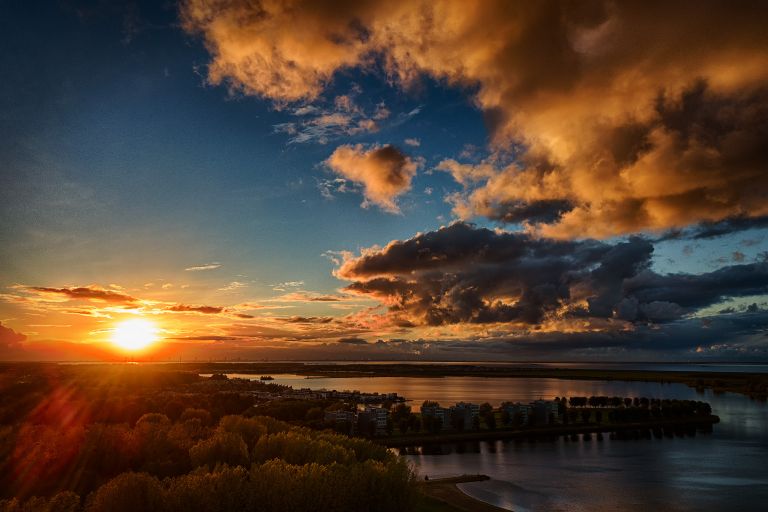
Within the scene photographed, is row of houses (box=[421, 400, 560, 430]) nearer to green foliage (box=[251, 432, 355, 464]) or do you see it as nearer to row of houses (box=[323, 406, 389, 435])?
row of houses (box=[323, 406, 389, 435])

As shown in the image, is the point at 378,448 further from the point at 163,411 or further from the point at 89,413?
the point at 163,411

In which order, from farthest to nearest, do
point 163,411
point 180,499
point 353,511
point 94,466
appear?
point 163,411, point 94,466, point 353,511, point 180,499

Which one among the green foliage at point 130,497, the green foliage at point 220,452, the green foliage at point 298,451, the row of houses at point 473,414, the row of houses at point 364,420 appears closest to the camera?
the green foliage at point 130,497

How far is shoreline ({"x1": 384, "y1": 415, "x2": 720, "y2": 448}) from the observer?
88581 millimetres

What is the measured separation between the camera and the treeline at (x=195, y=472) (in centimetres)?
2341

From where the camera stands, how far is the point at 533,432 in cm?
10062

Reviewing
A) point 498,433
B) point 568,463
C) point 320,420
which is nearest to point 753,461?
point 568,463

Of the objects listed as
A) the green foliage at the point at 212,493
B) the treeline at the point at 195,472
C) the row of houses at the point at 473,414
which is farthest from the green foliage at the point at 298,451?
the row of houses at the point at 473,414

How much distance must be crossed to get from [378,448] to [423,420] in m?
65.0

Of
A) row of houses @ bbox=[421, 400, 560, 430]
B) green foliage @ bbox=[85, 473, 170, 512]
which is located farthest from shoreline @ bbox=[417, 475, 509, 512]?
row of houses @ bbox=[421, 400, 560, 430]

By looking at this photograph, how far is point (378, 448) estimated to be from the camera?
122 feet

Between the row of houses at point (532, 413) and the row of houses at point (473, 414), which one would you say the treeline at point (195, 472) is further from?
the row of houses at point (532, 413)

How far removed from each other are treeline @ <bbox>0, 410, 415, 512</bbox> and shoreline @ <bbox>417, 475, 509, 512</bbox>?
12.9 meters

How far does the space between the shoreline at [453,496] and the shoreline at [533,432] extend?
28.8 meters
